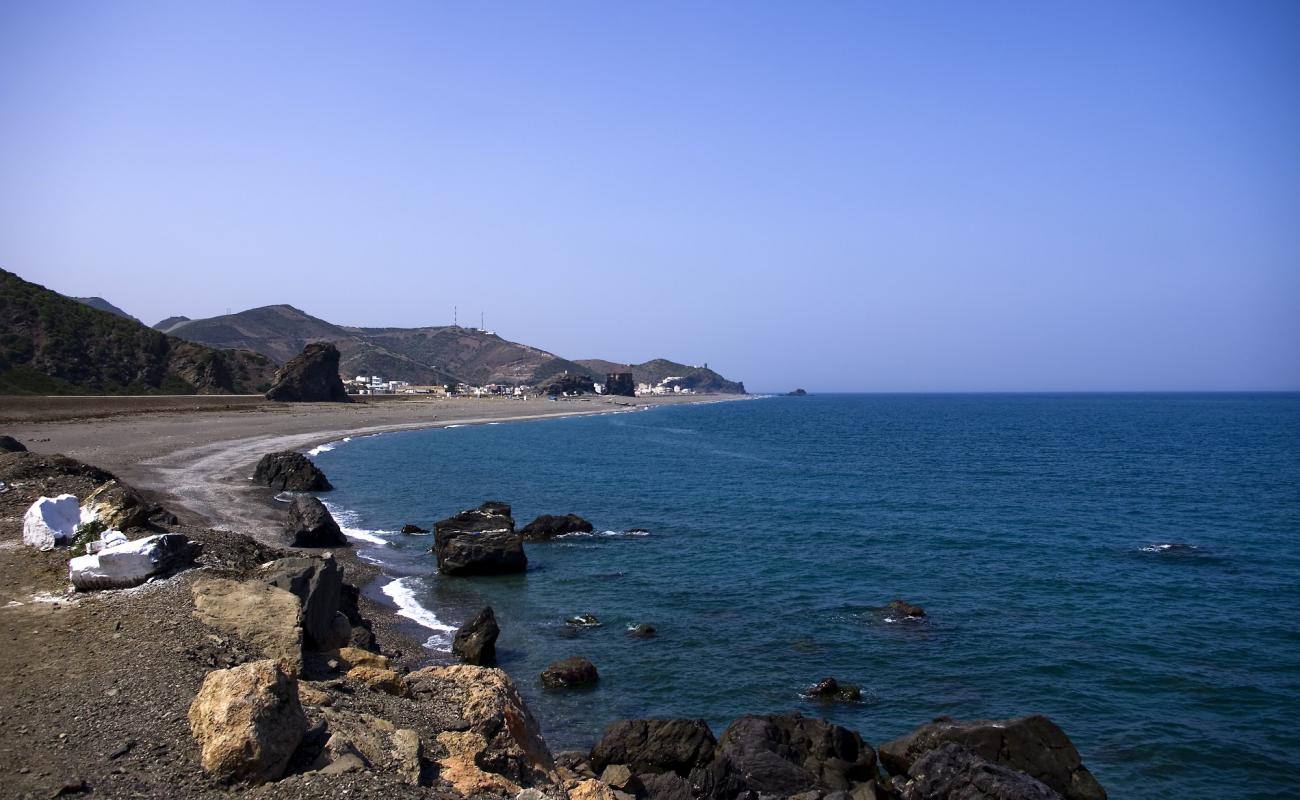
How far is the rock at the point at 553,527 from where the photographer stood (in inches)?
1351

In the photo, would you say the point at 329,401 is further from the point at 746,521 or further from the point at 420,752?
the point at 420,752

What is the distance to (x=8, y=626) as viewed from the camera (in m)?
12.2

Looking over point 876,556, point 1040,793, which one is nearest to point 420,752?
point 1040,793

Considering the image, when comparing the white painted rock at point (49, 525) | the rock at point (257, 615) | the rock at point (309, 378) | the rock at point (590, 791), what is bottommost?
the rock at point (590, 791)

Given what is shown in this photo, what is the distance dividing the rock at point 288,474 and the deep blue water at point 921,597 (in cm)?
144

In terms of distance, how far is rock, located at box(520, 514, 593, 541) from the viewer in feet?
113

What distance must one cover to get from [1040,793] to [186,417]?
254 feet

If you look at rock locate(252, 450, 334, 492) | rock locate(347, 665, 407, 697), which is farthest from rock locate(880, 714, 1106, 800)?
rock locate(252, 450, 334, 492)

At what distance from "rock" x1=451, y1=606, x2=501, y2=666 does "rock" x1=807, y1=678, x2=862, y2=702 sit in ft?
25.3

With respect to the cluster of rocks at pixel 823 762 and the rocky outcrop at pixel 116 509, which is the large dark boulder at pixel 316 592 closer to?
the cluster of rocks at pixel 823 762

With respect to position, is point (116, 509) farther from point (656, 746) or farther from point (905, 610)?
point (905, 610)

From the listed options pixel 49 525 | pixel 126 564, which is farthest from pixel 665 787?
pixel 49 525

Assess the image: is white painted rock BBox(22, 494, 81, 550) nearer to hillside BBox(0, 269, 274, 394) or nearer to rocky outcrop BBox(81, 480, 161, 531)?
rocky outcrop BBox(81, 480, 161, 531)

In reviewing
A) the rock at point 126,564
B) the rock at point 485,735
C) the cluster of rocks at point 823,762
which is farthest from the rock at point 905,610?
the rock at point 126,564
